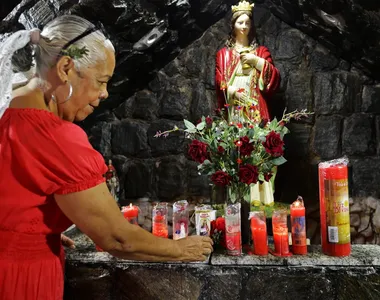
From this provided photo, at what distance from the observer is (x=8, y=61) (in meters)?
1.03

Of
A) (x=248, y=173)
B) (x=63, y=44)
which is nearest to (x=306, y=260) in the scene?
(x=248, y=173)

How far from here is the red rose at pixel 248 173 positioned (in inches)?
56.6

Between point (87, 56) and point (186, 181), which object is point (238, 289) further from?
point (186, 181)

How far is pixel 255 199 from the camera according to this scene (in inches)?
116

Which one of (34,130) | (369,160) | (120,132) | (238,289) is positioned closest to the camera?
(34,130)

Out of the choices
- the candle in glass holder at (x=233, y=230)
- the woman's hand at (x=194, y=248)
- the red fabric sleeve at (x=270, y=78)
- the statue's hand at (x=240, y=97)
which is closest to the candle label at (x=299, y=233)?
the candle in glass holder at (x=233, y=230)

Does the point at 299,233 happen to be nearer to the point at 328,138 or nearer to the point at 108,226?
the point at 108,226

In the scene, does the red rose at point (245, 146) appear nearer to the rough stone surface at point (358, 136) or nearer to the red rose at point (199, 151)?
the red rose at point (199, 151)

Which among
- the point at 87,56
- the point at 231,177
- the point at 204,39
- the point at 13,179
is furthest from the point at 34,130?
the point at 204,39

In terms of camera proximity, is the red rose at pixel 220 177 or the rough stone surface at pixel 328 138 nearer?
the red rose at pixel 220 177

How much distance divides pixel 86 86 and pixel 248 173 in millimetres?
651

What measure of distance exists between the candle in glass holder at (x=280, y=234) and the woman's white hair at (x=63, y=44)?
79cm

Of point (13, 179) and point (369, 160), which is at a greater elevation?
point (13, 179)

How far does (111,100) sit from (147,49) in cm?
54
